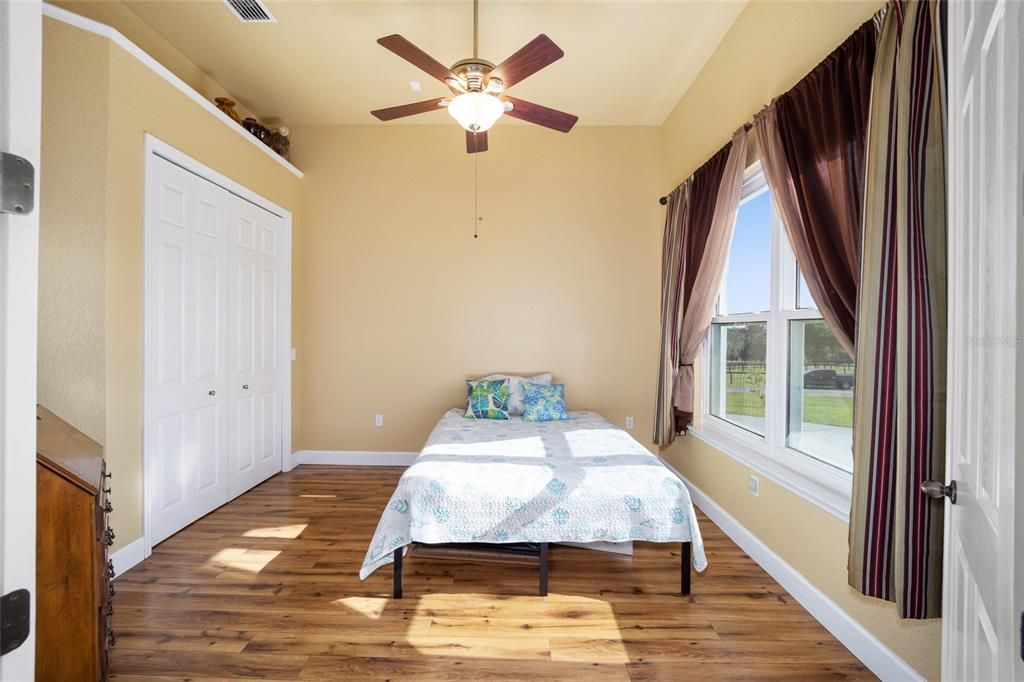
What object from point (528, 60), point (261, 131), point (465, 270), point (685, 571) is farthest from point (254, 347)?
point (685, 571)

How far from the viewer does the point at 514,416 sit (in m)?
3.87

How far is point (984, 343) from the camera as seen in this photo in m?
0.81

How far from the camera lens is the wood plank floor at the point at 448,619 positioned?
68.1 inches

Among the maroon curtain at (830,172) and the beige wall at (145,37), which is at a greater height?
the beige wall at (145,37)

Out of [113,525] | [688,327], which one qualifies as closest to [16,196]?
[113,525]

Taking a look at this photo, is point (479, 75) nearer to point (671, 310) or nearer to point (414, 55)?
point (414, 55)

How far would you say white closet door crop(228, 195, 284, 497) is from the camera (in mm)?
3355

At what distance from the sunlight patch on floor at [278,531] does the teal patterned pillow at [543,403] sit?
1.76 m

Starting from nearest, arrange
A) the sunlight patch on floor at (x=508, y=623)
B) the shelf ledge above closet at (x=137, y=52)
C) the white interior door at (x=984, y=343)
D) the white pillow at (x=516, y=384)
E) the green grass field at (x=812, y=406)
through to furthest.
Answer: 1. the white interior door at (x=984, y=343)
2. the sunlight patch on floor at (x=508, y=623)
3. the green grass field at (x=812, y=406)
4. the shelf ledge above closet at (x=137, y=52)
5. the white pillow at (x=516, y=384)

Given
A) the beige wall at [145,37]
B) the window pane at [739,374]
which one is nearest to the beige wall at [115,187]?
the beige wall at [145,37]

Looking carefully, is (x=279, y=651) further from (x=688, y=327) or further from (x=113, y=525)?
(x=688, y=327)

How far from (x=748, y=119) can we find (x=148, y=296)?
3521 millimetres

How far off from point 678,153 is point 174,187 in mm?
3592

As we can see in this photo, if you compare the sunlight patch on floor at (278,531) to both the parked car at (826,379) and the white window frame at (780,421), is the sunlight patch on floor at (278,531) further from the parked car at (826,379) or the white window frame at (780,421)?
the parked car at (826,379)
